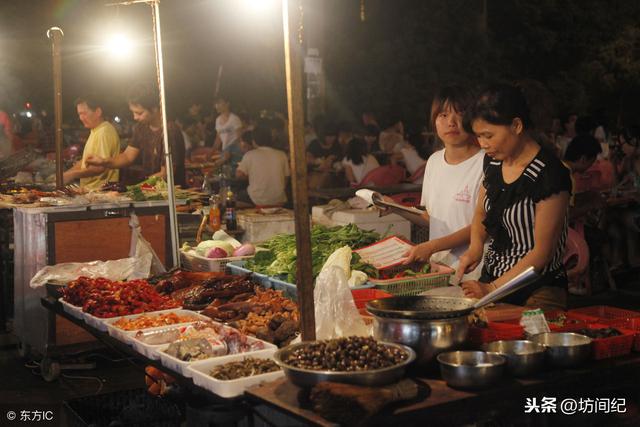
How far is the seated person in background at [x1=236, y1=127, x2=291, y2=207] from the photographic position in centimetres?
1109

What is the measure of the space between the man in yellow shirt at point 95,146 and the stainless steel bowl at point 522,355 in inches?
243

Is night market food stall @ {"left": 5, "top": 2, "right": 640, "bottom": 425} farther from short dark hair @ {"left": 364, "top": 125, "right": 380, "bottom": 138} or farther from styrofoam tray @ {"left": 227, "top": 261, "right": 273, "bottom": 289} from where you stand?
short dark hair @ {"left": 364, "top": 125, "right": 380, "bottom": 138}

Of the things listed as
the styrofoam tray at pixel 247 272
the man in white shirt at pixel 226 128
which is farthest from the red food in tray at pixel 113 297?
the man in white shirt at pixel 226 128

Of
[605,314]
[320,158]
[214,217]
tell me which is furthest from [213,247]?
[320,158]

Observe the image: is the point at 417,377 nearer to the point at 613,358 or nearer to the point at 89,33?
the point at 613,358

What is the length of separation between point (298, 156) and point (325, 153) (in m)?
12.5

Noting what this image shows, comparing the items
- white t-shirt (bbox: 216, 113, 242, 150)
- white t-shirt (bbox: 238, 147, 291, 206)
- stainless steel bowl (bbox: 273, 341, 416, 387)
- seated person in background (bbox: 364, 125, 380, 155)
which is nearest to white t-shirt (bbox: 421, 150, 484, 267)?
stainless steel bowl (bbox: 273, 341, 416, 387)

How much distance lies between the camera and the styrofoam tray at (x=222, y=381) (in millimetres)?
3350

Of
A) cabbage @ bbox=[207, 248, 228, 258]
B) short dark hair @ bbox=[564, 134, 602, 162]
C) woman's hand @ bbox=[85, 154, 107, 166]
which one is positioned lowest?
cabbage @ bbox=[207, 248, 228, 258]

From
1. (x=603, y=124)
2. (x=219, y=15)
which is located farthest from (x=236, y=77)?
(x=603, y=124)

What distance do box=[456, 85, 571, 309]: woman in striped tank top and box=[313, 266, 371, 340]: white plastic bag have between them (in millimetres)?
613

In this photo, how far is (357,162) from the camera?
12992 mm

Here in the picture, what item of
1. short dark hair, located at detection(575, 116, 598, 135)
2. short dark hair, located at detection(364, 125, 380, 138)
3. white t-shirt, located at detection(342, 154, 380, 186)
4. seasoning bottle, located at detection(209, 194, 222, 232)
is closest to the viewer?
seasoning bottle, located at detection(209, 194, 222, 232)

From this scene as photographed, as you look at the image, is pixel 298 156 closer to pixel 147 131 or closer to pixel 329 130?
pixel 147 131
